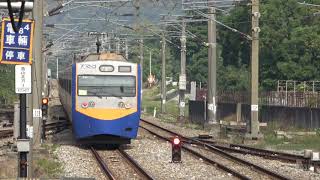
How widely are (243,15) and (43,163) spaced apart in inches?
1757

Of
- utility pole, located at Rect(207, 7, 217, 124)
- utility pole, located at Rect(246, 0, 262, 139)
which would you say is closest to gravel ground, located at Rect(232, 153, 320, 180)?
utility pole, located at Rect(246, 0, 262, 139)

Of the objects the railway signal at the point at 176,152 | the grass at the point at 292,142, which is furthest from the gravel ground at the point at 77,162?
the grass at the point at 292,142

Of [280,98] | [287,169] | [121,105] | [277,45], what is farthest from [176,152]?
[277,45]

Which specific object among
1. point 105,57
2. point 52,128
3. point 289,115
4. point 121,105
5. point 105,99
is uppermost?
point 105,57

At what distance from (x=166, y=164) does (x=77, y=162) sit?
8.78ft

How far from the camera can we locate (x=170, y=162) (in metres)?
21.2

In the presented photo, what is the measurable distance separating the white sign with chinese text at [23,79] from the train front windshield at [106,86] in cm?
934

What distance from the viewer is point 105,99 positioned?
78.7 ft

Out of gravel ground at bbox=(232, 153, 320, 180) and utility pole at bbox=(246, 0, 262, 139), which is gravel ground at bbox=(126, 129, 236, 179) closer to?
gravel ground at bbox=(232, 153, 320, 180)

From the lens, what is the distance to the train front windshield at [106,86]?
79.0 ft

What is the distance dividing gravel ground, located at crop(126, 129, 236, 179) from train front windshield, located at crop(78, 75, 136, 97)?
2.13 m

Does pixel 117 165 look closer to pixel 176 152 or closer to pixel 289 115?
pixel 176 152

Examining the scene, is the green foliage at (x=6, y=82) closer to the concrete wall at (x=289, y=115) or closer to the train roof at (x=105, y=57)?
the concrete wall at (x=289, y=115)

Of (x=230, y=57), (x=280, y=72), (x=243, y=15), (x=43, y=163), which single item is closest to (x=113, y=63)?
(x=43, y=163)
